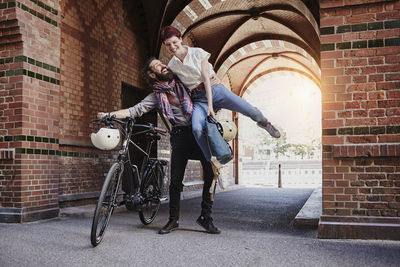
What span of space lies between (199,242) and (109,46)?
5778mm

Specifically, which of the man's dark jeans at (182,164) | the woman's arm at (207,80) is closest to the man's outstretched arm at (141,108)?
the man's dark jeans at (182,164)

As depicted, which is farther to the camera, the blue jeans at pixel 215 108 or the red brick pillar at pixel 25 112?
the red brick pillar at pixel 25 112

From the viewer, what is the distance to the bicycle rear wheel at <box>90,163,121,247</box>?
11.4 ft

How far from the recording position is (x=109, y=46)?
328 inches

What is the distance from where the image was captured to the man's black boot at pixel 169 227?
13.8ft

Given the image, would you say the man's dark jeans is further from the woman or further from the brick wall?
the brick wall

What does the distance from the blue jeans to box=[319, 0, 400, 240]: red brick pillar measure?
789mm

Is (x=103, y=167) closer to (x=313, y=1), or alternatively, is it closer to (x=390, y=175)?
(x=390, y=175)

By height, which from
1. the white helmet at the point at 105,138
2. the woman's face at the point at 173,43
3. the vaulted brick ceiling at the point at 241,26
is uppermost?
the vaulted brick ceiling at the point at 241,26

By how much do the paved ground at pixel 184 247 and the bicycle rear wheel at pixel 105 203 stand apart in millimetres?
122

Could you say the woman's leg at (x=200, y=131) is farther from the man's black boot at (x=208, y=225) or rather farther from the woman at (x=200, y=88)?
the man's black boot at (x=208, y=225)

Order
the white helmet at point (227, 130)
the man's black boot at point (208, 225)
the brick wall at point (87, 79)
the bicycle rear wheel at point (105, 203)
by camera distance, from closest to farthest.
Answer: the bicycle rear wheel at point (105, 203) → the white helmet at point (227, 130) → the man's black boot at point (208, 225) → the brick wall at point (87, 79)

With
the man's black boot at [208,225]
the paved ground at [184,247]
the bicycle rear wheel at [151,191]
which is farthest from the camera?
the bicycle rear wheel at [151,191]

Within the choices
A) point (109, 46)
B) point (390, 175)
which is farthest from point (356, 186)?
point (109, 46)
